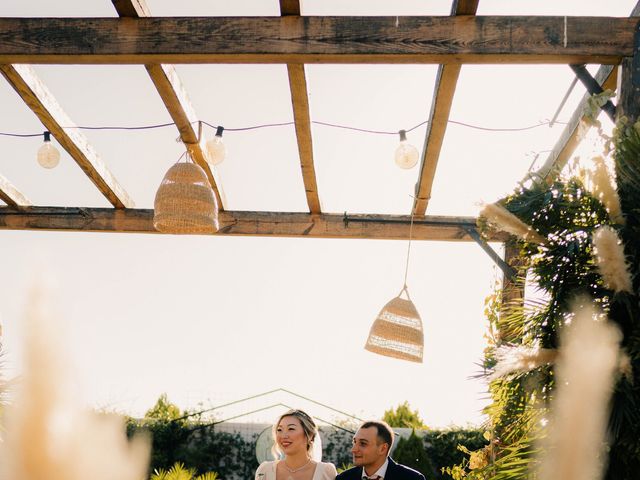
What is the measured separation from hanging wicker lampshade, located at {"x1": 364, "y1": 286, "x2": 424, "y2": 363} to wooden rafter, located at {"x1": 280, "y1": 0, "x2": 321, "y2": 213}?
111 centimetres

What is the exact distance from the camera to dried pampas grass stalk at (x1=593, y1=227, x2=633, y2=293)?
29.2 inches

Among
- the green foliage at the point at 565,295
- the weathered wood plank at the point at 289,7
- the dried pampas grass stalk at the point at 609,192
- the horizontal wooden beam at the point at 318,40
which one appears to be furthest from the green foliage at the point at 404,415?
the dried pampas grass stalk at the point at 609,192

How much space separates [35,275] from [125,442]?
0.18 ft

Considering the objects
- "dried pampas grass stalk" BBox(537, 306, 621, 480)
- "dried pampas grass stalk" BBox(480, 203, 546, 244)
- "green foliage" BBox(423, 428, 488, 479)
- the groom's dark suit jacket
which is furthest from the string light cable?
"dried pampas grass stalk" BBox(537, 306, 621, 480)

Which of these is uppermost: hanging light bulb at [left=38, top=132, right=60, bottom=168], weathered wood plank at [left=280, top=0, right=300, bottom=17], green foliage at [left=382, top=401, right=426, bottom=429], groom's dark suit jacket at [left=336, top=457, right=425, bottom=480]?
weathered wood plank at [left=280, top=0, right=300, bottom=17]

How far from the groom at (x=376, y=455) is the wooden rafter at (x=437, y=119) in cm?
184

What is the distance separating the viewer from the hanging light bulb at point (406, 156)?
14.9 feet

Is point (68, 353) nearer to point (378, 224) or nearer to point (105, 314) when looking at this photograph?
point (105, 314)

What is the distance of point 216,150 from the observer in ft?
14.8

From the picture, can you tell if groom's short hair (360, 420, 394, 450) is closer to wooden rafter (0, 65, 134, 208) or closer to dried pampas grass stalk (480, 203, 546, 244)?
dried pampas grass stalk (480, 203, 546, 244)

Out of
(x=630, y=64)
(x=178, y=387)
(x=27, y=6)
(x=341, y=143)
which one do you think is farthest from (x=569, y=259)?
(x=178, y=387)

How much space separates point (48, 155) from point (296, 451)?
2688 millimetres

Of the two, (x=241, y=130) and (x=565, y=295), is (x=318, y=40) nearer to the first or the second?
(x=241, y=130)

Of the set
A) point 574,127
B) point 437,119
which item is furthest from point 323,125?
point 574,127
